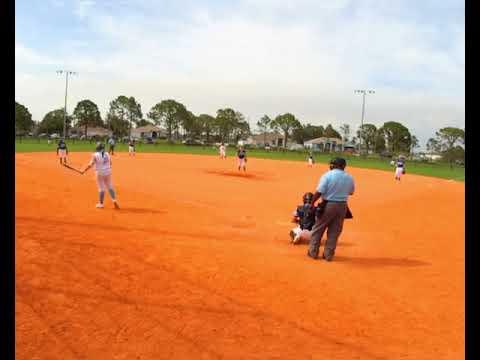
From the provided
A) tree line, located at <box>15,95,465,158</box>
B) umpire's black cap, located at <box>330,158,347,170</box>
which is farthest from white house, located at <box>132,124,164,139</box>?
umpire's black cap, located at <box>330,158,347,170</box>

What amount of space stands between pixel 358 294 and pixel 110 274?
393cm

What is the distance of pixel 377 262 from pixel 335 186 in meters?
1.91

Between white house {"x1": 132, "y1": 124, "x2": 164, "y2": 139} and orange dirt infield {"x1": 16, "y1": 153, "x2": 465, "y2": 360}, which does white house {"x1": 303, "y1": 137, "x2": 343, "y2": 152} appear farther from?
orange dirt infield {"x1": 16, "y1": 153, "x2": 465, "y2": 360}

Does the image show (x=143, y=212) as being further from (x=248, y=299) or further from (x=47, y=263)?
(x=248, y=299)

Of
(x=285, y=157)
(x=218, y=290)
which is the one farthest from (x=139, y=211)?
(x=285, y=157)

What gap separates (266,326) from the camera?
15.3 feet

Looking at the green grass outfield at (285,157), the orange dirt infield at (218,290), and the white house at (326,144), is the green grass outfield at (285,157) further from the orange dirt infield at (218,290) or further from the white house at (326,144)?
the white house at (326,144)

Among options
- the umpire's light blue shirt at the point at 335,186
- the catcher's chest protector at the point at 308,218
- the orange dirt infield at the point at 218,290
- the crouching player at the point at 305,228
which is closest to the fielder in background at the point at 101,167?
the orange dirt infield at the point at 218,290

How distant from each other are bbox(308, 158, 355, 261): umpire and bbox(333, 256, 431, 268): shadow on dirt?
0.44 m

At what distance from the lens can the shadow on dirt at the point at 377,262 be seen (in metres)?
7.46

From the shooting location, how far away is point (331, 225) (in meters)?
7.36

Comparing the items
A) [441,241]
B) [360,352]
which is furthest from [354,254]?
[360,352]

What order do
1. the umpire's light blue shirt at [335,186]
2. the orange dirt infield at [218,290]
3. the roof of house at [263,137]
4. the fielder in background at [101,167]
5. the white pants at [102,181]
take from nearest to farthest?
the orange dirt infield at [218,290], the umpire's light blue shirt at [335,186], the fielder in background at [101,167], the white pants at [102,181], the roof of house at [263,137]

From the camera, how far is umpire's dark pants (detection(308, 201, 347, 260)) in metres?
7.27
